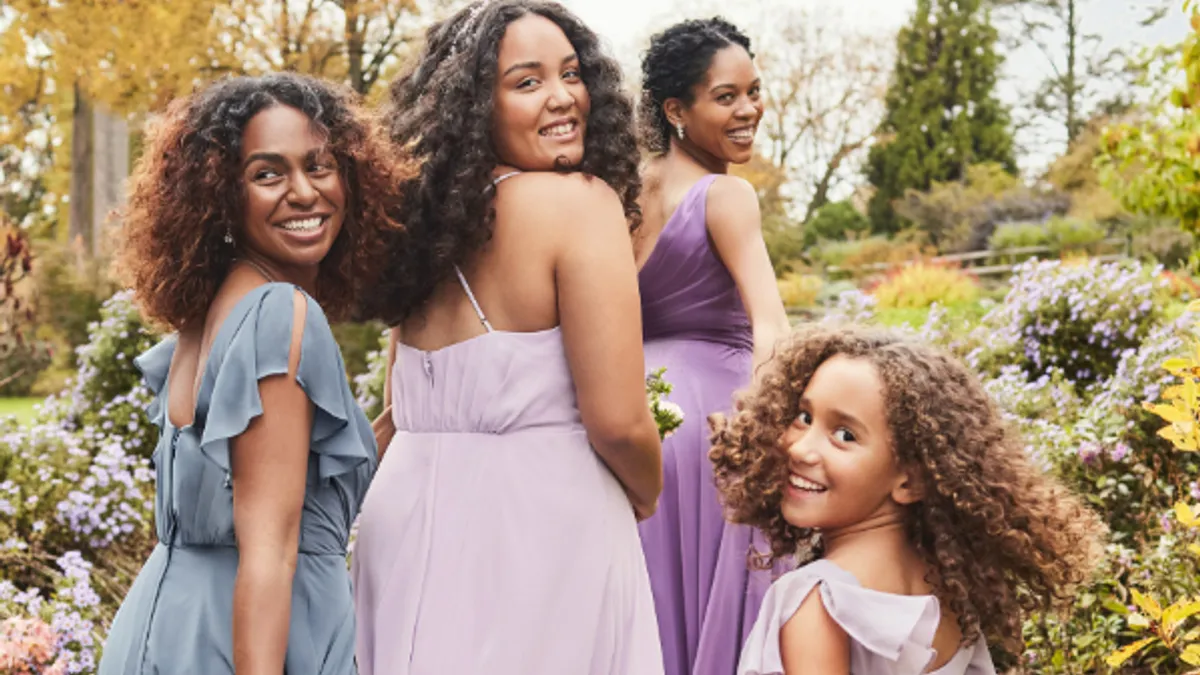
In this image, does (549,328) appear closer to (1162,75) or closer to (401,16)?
(1162,75)

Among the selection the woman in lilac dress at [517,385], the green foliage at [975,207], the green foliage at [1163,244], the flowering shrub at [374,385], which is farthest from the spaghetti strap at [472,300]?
the green foliage at [975,207]

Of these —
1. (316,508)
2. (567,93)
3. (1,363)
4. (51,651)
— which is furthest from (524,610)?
(1,363)

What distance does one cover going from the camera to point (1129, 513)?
16.7 ft

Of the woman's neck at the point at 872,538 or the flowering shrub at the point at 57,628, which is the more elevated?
the woman's neck at the point at 872,538

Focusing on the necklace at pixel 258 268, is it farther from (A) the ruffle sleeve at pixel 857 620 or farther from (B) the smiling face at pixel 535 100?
(A) the ruffle sleeve at pixel 857 620

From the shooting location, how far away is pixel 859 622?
215 centimetres

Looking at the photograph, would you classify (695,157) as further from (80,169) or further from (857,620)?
(80,169)

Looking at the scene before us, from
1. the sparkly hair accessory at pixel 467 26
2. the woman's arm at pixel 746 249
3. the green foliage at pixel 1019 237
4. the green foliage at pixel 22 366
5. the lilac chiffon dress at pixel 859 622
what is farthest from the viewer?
the green foliage at pixel 1019 237

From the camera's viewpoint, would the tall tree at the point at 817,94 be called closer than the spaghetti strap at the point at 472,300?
No

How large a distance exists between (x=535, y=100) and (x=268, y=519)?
891 mm

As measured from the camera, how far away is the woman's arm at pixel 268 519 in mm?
1861

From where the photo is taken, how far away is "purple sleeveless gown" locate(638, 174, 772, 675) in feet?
10.7

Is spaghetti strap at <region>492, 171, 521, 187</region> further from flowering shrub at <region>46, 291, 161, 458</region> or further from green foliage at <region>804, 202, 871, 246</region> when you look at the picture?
green foliage at <region>804, 202, 871, 246</region>

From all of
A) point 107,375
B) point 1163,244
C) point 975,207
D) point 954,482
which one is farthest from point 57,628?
point 975,207
